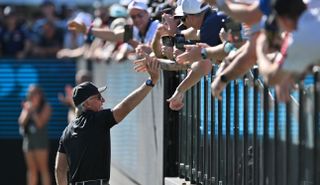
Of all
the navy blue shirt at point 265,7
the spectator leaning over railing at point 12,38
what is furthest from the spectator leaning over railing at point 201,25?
the spectator leaning over railing at point 12,38

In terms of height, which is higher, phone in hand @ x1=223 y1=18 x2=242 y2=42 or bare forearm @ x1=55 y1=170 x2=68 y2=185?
phone in hand @ x1=223 y1=18 x2=242 y2=42

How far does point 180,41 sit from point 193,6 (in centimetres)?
62

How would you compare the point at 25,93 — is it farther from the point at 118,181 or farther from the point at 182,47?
the point at 182,47

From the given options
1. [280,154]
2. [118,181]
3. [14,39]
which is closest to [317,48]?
[280,154]

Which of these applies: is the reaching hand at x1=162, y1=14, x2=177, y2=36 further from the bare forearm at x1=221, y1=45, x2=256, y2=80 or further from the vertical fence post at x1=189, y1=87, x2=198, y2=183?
the bare forearm at x1=221, y1=45, x2=256, y2=80

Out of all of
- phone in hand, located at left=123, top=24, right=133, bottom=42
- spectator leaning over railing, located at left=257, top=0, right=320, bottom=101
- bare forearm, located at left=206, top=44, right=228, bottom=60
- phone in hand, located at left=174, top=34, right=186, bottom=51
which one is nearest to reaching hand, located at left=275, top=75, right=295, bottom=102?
spectator leaning over railing, located at left=257, top=0, right=320, bottom=101

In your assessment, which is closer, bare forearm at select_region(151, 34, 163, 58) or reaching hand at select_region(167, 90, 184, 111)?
reaching hand at select_region(167, 90, 184, 111)

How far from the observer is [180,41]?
944 centimetres

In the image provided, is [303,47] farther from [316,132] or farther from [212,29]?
[212,29]

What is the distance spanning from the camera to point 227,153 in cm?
891

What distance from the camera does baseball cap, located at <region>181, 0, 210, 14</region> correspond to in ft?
29.1

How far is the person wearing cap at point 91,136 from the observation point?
9875 mm

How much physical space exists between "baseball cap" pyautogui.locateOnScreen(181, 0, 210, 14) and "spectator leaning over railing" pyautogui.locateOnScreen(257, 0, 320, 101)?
9.52 feet

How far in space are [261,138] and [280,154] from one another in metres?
0.46
